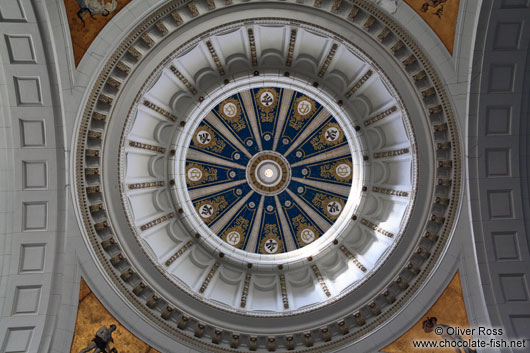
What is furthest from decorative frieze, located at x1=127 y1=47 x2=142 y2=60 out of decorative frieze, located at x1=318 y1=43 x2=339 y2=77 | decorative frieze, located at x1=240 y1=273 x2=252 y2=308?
decorative frieze, located at x1=240 y1=273 x2=252 y2=308

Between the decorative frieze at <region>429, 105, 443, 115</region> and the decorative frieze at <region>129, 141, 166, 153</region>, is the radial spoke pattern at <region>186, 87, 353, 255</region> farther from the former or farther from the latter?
the decorative frieze at <region>429, 105, 443, 115</region>

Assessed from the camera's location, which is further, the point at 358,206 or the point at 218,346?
the point at 358,206

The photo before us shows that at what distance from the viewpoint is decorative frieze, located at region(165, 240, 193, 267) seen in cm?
1326

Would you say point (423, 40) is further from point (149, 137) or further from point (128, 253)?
point (128, 253)

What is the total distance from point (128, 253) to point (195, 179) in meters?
4.05

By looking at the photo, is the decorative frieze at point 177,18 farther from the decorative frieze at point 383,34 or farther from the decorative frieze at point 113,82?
the decorative frieze at point 383,34

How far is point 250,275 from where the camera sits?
14531 mm

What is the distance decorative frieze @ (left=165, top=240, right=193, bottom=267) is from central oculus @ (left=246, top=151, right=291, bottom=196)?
3378mm

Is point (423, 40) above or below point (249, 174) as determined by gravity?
above

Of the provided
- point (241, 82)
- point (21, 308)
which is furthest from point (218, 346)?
point (241, 82)

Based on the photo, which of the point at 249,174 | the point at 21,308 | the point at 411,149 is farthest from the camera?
the point at 249,174

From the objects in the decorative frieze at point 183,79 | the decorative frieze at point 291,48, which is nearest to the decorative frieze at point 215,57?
the decorative frieze at point 183,79

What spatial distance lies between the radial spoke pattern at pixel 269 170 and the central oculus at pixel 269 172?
0.04 m

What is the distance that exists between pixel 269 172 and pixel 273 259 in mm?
3243
